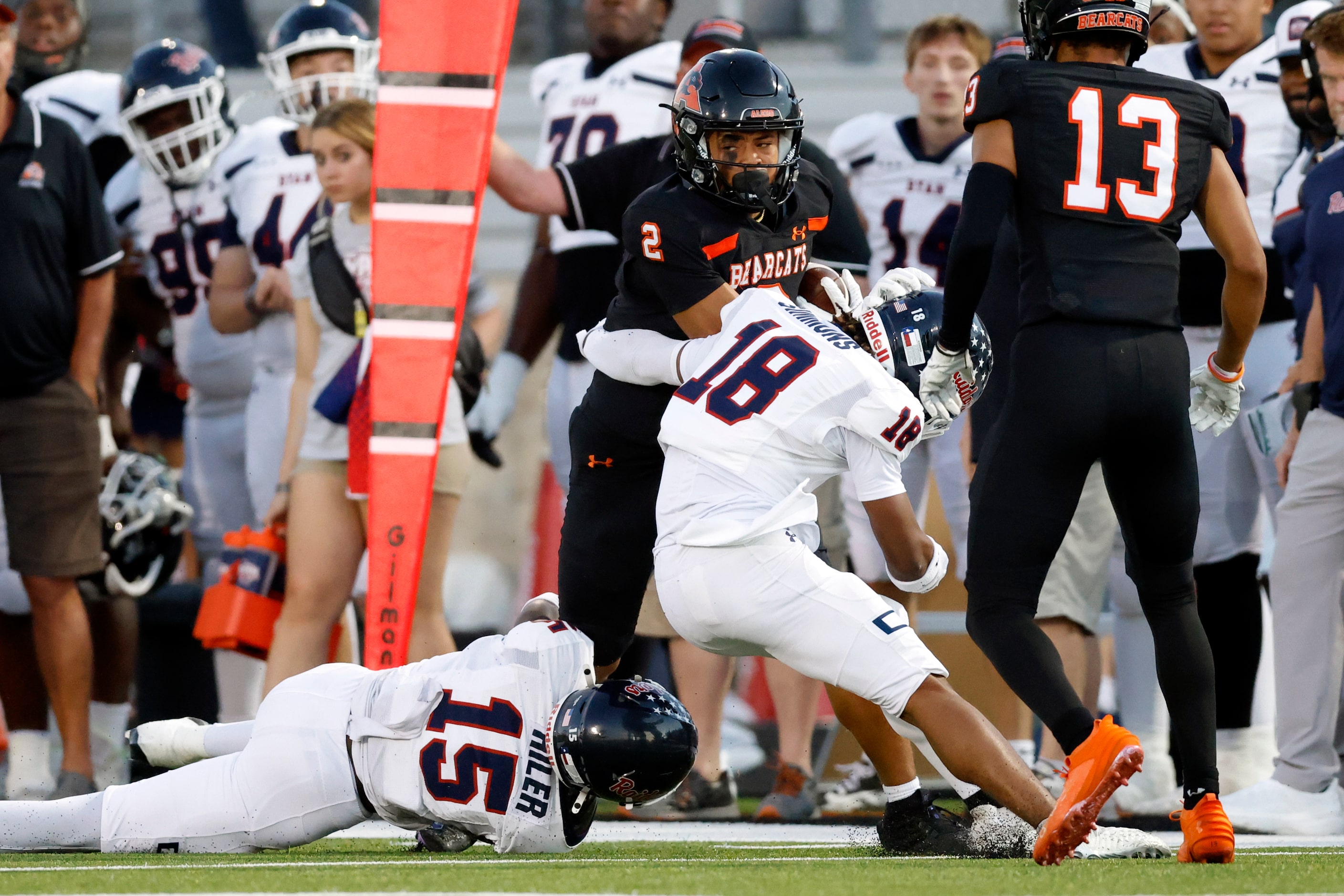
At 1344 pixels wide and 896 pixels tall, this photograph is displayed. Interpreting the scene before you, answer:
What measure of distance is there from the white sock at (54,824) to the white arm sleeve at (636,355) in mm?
1353

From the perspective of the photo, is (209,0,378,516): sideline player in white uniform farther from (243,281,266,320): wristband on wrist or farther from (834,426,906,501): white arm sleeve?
(834,426,906,501): white arm sleeve

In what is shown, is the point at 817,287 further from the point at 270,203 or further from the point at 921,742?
the point at 270,203

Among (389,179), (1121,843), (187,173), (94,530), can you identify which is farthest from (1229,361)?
(187,173)

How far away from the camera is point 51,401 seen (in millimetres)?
5191

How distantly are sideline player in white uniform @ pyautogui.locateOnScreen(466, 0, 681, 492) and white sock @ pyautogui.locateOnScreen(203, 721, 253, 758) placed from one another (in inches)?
76.0

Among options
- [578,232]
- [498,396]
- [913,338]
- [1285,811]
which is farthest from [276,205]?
[1285,811]

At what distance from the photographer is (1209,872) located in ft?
10.0

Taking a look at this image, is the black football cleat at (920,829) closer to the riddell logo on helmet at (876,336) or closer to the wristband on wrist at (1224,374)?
the riddell logo on helmet at (876,336)

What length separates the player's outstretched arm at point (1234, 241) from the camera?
11.5ft

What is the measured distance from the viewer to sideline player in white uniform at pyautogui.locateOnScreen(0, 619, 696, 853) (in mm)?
3289

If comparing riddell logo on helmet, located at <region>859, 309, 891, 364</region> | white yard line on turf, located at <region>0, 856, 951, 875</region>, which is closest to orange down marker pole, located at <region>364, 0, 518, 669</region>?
white yard line on turf, located at <region>0, 856, 951, 875</region>

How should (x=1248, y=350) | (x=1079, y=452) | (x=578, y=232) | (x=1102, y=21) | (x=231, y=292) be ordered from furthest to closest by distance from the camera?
(x=231, y=292) < (x=578, y=232) < (x=1248, y=350) < (x=1102, y=21) < (x=1079, y=452)

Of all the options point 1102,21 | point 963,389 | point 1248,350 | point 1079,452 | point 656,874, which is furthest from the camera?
point 1248,350

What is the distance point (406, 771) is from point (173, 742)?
0.66 metres
